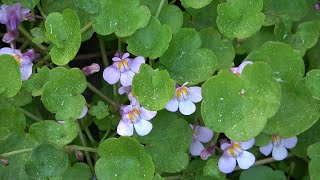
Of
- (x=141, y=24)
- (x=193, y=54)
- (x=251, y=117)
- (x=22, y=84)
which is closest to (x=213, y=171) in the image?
(x=251, y=117)

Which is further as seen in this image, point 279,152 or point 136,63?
point 279,152

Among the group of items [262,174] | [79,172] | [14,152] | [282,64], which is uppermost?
[282,64]

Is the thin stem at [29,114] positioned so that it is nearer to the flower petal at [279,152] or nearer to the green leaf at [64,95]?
the green leaf at [64,95]

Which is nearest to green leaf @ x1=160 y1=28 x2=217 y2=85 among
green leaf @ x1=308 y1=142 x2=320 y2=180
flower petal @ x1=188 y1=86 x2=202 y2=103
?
flower petal @ x1=188 y1=86 x2=202 y2=103

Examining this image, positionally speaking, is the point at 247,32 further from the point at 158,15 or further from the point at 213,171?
the point at 213,171

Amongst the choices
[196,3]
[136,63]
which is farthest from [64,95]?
[196,3]

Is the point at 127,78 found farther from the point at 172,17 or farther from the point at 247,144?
the point at 247,144
